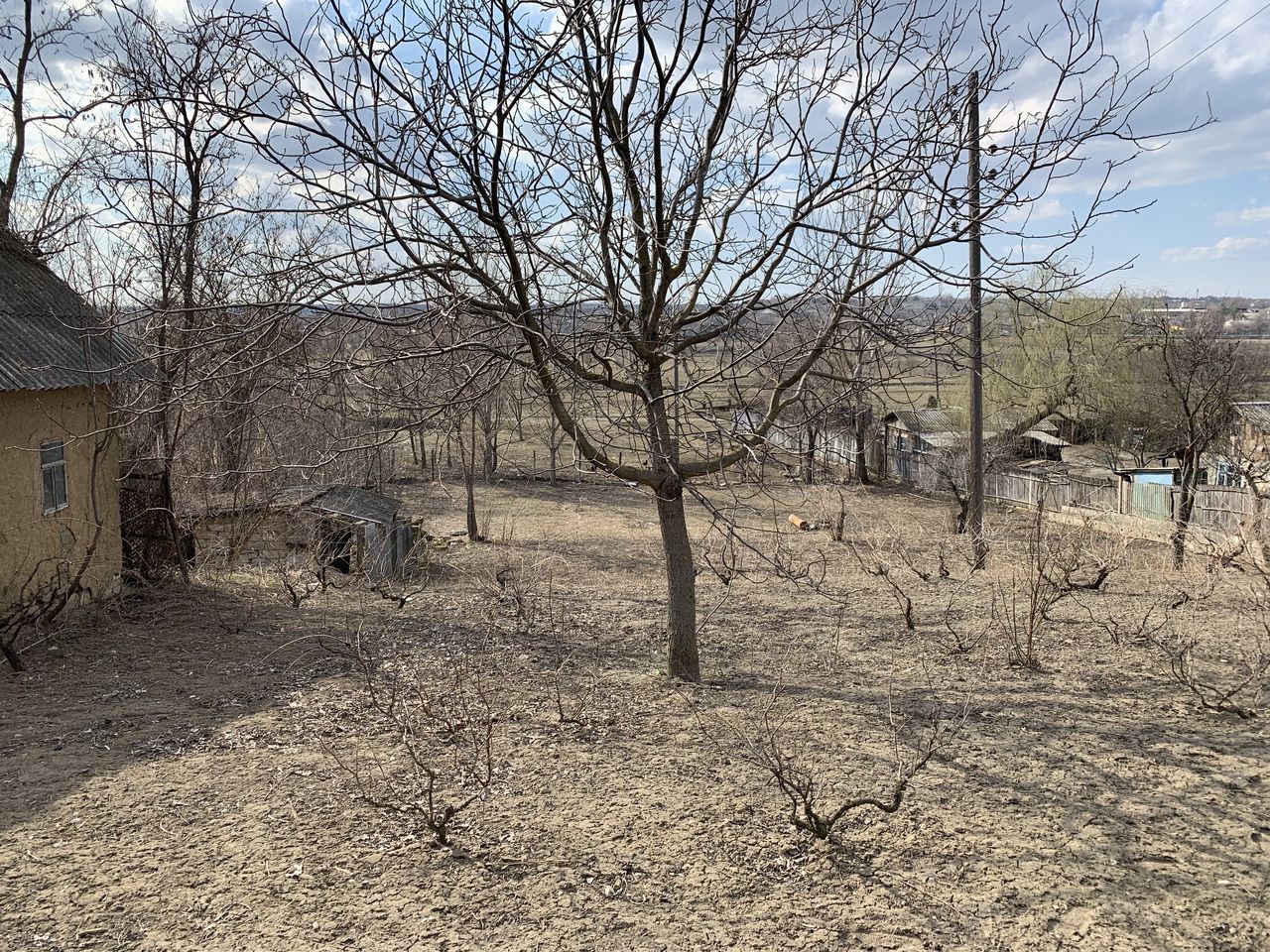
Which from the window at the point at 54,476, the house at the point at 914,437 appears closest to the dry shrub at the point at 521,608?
the window at the point at 54,476

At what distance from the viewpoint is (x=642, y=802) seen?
460 centimetres

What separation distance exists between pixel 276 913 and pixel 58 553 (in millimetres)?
8123

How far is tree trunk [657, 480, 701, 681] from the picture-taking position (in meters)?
6.57

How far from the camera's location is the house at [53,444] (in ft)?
29.0

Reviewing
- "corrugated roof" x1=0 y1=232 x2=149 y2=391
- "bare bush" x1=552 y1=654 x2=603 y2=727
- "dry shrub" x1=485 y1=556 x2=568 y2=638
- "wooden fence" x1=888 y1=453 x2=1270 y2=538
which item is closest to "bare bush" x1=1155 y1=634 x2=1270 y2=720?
"bare bush" x1=552 y1=654 x2=603 y2=727

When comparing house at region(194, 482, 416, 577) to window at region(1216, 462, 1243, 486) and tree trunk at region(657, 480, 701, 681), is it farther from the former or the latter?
window at region(1216, 462, 1243, 486)

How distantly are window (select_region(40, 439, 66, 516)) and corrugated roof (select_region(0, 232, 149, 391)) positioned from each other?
920 millimetres

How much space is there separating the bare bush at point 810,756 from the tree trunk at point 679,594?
820mm

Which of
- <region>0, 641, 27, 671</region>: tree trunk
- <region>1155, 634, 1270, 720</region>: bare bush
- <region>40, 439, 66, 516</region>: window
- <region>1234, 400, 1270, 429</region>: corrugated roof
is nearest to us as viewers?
<region>1155, 634, 1270, 720</region>: bare bush

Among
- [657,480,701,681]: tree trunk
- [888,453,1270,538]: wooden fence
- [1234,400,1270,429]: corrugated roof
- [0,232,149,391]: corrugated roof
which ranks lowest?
[888,453,1270,538]: wooden fence

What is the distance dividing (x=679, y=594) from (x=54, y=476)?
7710mm

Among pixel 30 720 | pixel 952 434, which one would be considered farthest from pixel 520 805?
pixel 952 434

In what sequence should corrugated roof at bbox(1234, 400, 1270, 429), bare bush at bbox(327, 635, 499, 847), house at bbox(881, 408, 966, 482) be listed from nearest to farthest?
1. bare bush at bbox(327, 635, 499, 847)
2. corrugated roof at bbox(1234, 400, 1270, 429)
3. house at bbox(881, 408, 966, 482)

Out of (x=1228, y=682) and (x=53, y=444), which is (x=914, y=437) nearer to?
(x=1228, y=682)
